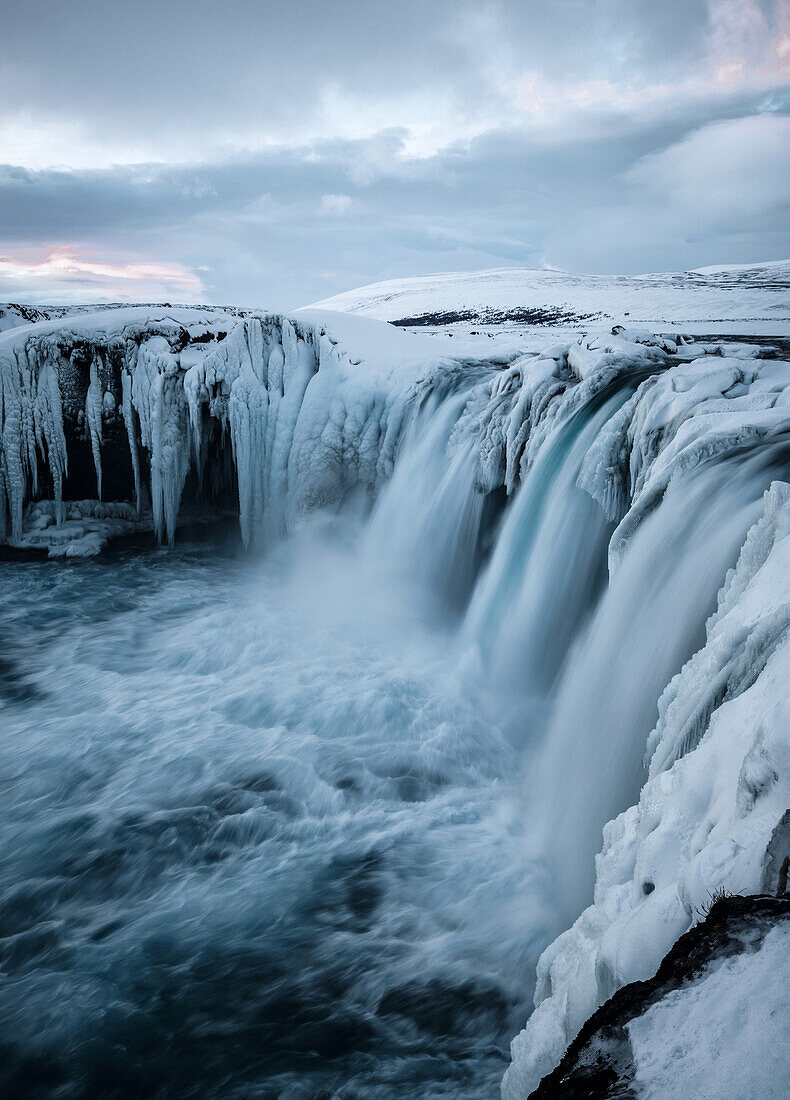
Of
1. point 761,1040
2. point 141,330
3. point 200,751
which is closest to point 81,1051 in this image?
point 200,751

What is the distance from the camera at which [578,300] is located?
1350 inches

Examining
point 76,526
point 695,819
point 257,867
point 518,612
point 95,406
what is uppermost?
point 95,406

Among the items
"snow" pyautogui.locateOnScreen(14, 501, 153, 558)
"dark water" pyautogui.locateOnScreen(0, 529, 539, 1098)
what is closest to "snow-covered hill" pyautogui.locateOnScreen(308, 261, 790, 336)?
"dark water" pyautogui.locateOnScreen(0, 529, 539, 1098)

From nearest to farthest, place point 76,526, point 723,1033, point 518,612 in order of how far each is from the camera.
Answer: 1. point 723,1033
2. point 518,612
3. point 76,526

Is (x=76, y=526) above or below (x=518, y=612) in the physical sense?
above

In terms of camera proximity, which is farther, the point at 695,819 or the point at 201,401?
the point at 201,401

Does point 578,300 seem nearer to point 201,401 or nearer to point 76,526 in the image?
point 201,401

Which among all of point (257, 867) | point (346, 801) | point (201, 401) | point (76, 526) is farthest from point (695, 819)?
point (76, 526)

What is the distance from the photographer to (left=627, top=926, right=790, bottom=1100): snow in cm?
109

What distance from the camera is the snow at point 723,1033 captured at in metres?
1.09

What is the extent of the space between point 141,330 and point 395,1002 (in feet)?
33.6

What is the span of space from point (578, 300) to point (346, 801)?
114 ft

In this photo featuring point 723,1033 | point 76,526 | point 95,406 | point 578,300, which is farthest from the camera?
point 578,300

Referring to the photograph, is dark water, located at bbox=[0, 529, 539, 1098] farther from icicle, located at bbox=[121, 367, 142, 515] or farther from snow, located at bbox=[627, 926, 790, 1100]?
icicle, located at bbox=[121, 367, 142, 515]
